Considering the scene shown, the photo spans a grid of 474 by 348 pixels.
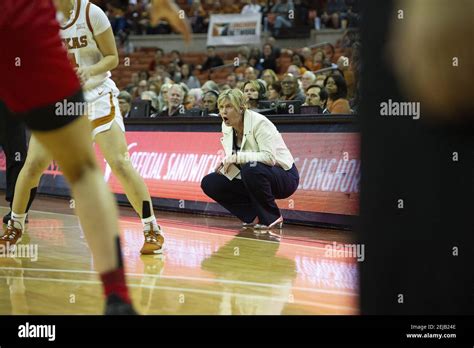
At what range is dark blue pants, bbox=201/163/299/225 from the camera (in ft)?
23.6

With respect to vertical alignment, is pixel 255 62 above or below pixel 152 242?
below

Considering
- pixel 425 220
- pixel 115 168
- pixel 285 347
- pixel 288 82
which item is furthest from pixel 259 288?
pixel 288 82

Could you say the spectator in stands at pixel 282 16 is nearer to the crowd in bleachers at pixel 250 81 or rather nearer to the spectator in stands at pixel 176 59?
the crowd in bleachers at pixel 250 81

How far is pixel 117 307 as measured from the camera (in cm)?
265

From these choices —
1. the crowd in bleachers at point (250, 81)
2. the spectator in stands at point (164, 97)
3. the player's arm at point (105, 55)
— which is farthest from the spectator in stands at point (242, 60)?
the player's arm at point (105, 55)

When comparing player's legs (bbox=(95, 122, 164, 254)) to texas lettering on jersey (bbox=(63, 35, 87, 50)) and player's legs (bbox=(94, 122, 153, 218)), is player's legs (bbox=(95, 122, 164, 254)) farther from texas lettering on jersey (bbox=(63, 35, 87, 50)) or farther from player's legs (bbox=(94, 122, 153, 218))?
texas lettering on jersey (bbox=(63, 35, 87, 50))

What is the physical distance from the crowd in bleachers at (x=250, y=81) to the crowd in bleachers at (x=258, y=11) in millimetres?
786

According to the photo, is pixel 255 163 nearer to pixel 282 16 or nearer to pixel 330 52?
pixel 330 52

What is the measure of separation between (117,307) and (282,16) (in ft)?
48.7

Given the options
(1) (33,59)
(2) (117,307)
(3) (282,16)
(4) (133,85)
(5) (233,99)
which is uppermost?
(1) (33,59)

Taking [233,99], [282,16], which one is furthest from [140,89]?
[233,99]

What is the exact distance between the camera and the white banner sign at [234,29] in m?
16.6

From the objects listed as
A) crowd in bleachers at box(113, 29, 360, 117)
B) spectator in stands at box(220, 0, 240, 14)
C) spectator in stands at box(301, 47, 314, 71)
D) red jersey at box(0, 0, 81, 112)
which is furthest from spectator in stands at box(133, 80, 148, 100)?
red jersey at box(0, 0, 81, 112)

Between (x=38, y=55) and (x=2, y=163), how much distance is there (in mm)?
10006
